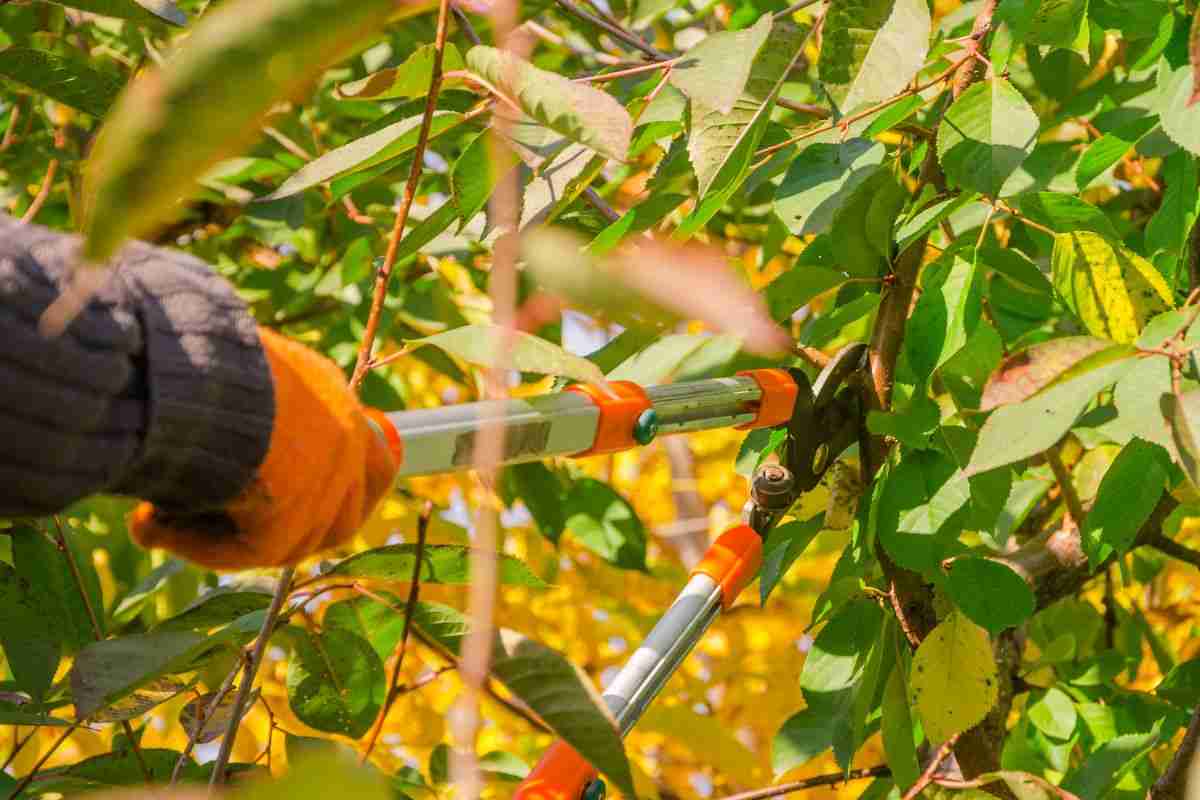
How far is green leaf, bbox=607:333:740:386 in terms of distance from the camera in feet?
3.16

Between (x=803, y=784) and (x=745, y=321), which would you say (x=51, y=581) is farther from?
(x=745, y=321)

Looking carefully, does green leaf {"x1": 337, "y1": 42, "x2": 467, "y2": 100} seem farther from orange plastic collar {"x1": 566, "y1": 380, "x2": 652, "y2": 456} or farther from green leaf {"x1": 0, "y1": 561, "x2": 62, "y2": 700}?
green leaf {"x1": 0, "y1": 561, "x2": 62, "y2": 700}

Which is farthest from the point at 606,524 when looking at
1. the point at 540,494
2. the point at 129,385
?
the point at 129,385

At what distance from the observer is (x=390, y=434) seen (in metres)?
0.69

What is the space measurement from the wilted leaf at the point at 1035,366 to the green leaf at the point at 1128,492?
0.20 meters

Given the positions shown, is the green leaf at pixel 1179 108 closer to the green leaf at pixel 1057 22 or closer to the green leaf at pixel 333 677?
the green leaf at pixel 1057 22

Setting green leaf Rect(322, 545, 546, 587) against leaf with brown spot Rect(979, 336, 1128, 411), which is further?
green leaf Rect(322, 545, 546, 587)

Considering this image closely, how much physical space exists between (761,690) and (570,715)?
1.40 m

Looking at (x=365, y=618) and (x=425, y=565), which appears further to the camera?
(x=365, y=618)

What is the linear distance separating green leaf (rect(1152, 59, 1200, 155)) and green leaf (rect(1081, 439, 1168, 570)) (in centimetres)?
19

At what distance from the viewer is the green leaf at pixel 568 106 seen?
644 mm

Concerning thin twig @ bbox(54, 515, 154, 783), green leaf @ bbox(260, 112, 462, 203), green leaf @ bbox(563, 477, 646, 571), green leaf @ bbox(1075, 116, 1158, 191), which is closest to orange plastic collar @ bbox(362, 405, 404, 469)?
green leaf @ bbox(260, 112, 462, 203)

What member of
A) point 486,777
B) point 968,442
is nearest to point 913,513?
point 968,442

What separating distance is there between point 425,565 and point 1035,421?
38 cm
